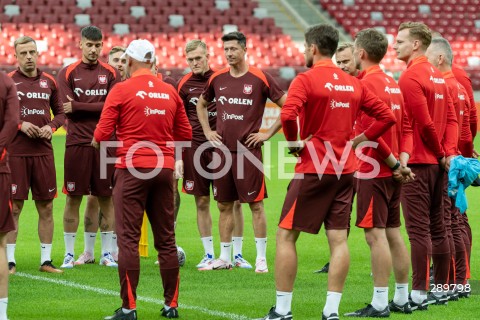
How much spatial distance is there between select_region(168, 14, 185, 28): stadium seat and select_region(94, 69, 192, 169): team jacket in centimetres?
2490

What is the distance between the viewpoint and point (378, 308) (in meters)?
7.55

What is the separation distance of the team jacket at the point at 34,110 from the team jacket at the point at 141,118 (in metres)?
2.47

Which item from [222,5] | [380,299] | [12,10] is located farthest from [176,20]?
[380,299]

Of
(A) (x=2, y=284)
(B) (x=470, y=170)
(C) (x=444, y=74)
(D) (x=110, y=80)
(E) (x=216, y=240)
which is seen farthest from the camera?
(E) (x=216, y=240)

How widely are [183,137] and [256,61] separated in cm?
2355

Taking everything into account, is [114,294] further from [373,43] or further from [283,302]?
[373,43]

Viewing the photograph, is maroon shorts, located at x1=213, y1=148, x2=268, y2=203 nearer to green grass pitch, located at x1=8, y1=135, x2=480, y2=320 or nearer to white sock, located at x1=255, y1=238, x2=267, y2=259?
white sock, located at x1=255, y1=238, x2=267, y2=259

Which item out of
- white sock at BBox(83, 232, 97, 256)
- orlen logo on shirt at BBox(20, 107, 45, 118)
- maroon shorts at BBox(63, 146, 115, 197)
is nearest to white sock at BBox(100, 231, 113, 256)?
white sock at BBox(83, 232, 97, 256)

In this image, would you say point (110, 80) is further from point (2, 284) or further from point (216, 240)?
point (2, 284)

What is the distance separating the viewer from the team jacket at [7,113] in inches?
272

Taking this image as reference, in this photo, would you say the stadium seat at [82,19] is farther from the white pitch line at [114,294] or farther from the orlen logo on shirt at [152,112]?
the orlen logo on shirt at [152,112]

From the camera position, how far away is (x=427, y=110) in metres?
7.86

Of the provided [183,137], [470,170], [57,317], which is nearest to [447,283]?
[470,170]

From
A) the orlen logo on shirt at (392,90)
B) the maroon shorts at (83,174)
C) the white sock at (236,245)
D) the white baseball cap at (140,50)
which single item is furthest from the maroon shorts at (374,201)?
the maroon shorts at (83,174)
